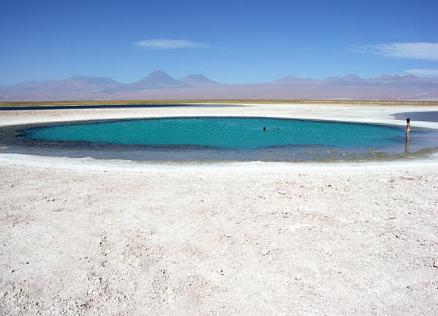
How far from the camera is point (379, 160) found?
15.4 m

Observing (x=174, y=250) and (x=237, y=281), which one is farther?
(x=174, y=250)

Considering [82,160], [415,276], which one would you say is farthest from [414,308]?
[82,160]

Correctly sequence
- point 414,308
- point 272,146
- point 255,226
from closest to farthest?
point 414,308, point 255,226, point 272,146

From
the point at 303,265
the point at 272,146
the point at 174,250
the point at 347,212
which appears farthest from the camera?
the point at 272,146

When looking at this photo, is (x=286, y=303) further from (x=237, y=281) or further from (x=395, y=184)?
(x=395, y=184)

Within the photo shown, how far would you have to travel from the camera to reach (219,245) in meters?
6.72

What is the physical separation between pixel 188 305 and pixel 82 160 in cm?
1159

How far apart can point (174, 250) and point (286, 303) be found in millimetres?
2213

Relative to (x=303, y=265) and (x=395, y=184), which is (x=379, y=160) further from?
(x=303, y=265)

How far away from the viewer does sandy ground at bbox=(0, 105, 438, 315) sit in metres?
5.13

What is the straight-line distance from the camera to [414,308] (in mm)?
4926

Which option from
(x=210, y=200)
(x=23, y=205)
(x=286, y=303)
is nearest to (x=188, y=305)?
(x=286, y=303)

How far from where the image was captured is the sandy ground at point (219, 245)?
16.8 feet

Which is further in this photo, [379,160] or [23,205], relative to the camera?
[379,160]
